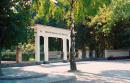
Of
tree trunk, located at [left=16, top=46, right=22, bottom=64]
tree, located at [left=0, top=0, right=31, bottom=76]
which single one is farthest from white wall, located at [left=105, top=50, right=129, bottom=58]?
tree, located at [left=0, top=0, right=31, bottom=76]

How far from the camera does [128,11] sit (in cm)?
3947

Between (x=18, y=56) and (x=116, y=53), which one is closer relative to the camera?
(x=18, y=56)

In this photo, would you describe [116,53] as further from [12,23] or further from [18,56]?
[12,23]

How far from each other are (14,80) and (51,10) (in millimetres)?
9444

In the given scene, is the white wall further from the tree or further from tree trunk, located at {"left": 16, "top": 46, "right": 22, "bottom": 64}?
the tree

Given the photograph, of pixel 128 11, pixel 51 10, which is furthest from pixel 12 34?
pixel 128 11

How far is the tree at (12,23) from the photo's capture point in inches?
653

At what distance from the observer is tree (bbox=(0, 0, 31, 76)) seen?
16.6 m

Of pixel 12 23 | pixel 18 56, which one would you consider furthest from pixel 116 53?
pixel 12 23

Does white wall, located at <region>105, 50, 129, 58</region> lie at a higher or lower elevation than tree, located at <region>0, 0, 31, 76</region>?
lower

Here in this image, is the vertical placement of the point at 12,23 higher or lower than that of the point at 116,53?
higher

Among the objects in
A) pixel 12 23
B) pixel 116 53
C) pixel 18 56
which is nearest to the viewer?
pixel 12 23

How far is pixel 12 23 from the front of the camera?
1686 cm

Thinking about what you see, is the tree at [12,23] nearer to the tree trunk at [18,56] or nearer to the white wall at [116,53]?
the tree trunk at [18,56]
